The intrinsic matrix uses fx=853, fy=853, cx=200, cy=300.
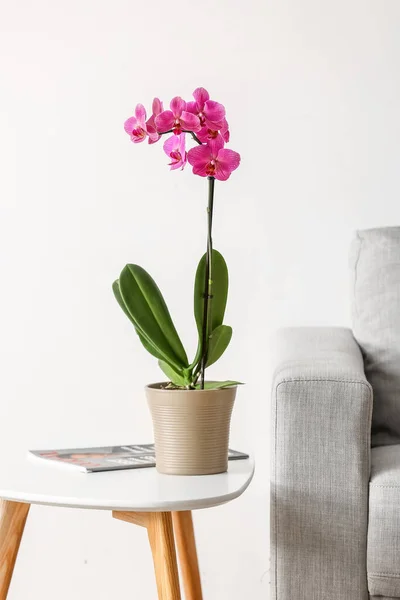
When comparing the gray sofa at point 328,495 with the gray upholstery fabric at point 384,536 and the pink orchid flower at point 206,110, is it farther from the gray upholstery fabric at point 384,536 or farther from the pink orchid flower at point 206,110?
the pink orchid flower at point 206,110

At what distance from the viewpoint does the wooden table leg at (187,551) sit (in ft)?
4.91

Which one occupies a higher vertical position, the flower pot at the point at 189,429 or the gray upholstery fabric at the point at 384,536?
the flower pot at the point at 189,429

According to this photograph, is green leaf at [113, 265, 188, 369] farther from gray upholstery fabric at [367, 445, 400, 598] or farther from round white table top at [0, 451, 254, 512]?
gray upholstery fabric at [367, 445, 400, 598]

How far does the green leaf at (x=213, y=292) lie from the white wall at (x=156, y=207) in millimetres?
589

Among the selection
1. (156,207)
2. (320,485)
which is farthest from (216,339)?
(156,207)

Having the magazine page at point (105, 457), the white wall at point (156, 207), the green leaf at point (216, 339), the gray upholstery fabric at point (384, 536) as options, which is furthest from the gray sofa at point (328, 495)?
the white wall at point (156, 207)

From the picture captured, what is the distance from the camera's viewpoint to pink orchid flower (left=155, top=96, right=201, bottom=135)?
1.30 meters

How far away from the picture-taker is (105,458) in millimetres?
1469

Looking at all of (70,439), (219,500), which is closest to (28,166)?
(70,439)

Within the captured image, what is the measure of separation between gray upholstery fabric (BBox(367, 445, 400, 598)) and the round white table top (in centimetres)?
20

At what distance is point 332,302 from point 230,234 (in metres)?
0.29

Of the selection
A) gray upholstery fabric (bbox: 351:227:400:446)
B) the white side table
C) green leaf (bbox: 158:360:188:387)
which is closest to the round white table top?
the white side table

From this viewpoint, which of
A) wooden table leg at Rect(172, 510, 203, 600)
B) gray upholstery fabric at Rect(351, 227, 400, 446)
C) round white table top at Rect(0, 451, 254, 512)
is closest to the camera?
round white table top at Rect(0, 451, 254, 512)

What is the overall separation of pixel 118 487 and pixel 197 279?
1.21 feet
